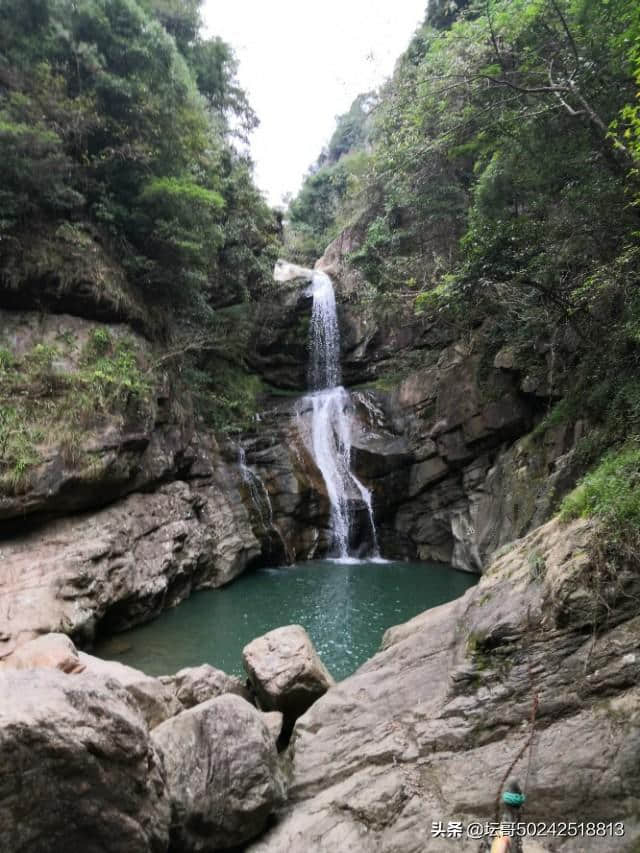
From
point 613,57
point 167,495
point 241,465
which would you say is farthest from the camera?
point 241,465

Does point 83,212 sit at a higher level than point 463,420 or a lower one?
higher

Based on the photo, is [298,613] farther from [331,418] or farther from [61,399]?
[331,418]

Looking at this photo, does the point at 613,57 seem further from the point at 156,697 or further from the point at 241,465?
the point at 241,465

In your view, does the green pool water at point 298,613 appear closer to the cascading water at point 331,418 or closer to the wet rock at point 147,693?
the cascading water at point 331,418

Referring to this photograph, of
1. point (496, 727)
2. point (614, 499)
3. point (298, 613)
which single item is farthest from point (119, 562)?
point (614, 499)

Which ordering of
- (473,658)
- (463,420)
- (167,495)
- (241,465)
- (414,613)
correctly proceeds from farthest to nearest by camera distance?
(241,465) < (463,420) < (167,495) < (414,613) < (473,658)

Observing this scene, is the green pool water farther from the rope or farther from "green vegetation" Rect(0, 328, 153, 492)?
the rope

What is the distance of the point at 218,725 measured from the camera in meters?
4.11

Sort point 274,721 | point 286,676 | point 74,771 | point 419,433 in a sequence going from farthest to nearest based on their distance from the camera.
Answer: point 419,433
point 286,676
point 274,721
point 74,771

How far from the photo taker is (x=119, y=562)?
995cm

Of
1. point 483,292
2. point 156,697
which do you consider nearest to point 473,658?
point 156,697

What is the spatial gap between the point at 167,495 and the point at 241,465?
13.2 feet

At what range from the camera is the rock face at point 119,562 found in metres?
8.19

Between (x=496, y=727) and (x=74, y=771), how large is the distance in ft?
10.0
